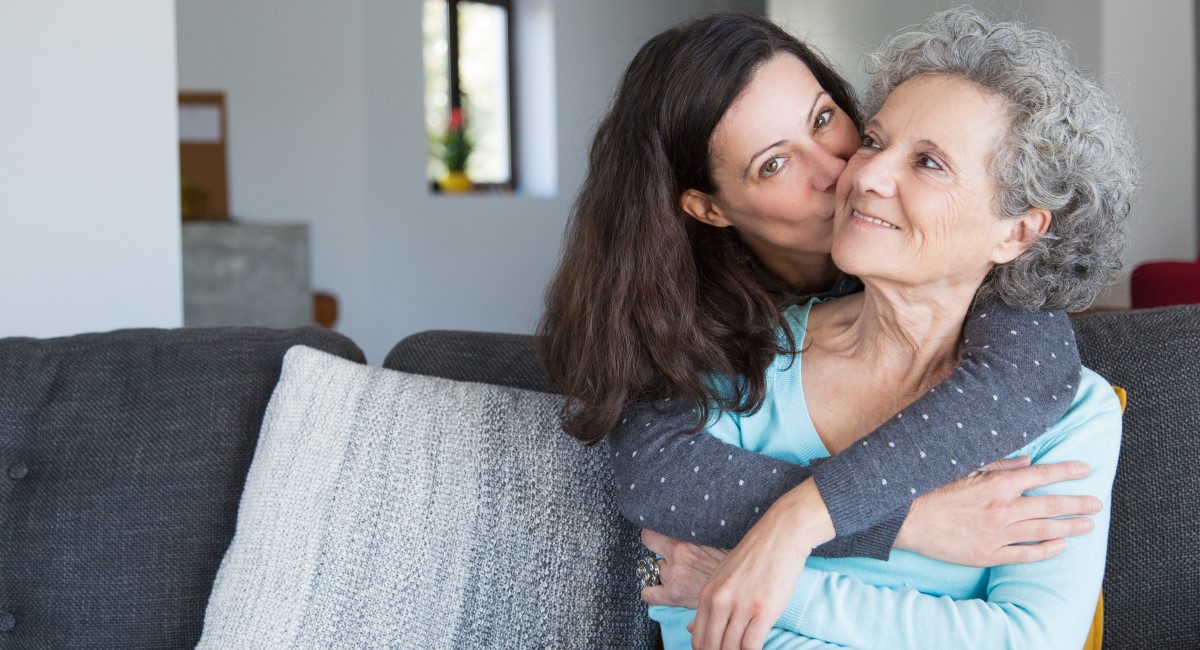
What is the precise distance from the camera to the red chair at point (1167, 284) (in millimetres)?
2098

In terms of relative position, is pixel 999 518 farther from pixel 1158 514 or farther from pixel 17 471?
pixel 17 471

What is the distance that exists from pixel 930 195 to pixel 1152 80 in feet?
12.0

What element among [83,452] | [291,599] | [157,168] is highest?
[157,168]

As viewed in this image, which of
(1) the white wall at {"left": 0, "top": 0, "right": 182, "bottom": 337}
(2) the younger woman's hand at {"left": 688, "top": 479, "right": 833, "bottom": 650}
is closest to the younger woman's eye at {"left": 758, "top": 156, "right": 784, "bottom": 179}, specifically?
(2) the younger woman's hand at {"left": 688, "top": 479, "right": 833, "bottom": 650}

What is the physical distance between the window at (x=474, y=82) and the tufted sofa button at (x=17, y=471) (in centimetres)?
547

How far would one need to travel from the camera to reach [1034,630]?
3.90 feet

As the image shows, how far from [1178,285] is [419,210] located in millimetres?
5278

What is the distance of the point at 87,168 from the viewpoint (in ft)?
8.86

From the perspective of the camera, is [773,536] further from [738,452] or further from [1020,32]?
[1020,32]

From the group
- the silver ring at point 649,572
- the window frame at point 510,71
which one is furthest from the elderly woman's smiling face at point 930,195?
the window frame at point 510,71

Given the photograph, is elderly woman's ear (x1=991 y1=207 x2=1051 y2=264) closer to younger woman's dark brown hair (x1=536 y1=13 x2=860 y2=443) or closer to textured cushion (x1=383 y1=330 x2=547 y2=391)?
younger woman's dark brown hair (x1=536 y1=13 x2=860 y2=443)

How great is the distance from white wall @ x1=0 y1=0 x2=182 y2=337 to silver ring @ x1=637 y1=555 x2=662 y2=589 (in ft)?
5.79

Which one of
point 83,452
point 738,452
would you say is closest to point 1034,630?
point 738,452

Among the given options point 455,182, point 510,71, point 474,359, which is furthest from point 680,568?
point 510,71
